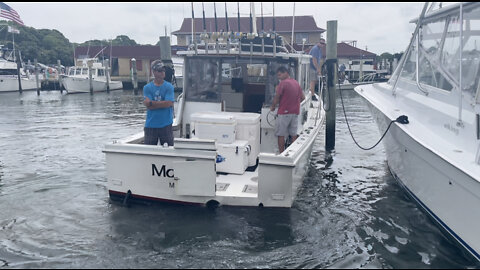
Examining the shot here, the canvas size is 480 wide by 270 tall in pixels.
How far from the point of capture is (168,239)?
4793mm

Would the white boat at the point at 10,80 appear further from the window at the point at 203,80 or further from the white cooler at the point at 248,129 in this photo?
the white cooler at the point at 248,129

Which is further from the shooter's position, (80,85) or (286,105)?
(80,85)

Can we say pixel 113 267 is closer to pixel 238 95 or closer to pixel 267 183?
pixel 267 183

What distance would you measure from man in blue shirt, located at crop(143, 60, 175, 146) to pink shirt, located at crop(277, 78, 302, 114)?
183 centimetres

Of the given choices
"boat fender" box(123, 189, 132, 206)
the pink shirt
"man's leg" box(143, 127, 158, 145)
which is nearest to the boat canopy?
the pink shirt

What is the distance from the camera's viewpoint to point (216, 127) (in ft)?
20.2

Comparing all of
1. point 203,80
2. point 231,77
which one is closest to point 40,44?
point 203,80

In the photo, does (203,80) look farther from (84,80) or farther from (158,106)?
(84,80)

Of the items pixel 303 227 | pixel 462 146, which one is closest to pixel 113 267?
pixel 303 227

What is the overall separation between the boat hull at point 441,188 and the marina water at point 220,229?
0.30 m

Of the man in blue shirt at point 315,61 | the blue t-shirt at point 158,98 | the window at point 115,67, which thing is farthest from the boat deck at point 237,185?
the window at point 115,67

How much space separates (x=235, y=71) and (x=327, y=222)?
3.34m

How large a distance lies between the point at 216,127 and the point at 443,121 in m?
3.22

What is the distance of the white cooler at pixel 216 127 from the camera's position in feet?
20.0
